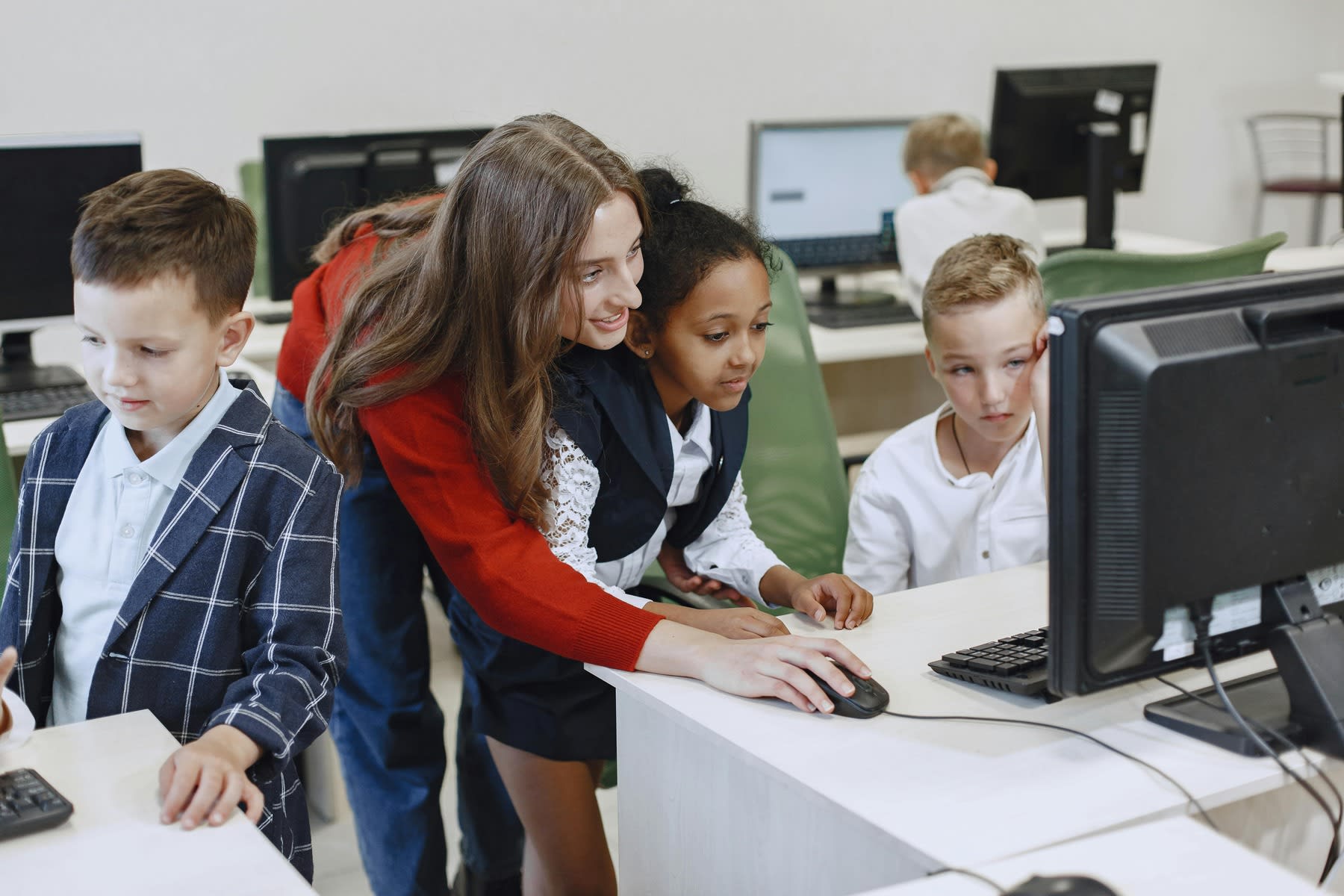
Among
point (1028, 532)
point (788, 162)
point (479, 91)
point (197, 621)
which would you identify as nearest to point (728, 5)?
point (479, 91)

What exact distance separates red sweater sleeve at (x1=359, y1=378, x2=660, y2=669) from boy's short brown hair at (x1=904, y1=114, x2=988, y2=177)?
2107 millimetres

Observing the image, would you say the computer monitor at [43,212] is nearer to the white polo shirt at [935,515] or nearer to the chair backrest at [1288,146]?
the white polo shirt at [935,515]

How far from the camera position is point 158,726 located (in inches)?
45.5

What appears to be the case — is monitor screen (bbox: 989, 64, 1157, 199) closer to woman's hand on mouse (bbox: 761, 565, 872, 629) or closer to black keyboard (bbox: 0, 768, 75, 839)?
woman's hand on mouse (bbox: 761, 565, 872, 629)

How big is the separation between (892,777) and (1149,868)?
0.22 meters

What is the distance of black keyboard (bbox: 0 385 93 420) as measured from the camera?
2.24 metres

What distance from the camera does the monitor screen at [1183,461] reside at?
982mm

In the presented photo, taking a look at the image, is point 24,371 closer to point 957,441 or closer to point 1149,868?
point 957,441

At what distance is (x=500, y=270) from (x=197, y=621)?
1.42ft

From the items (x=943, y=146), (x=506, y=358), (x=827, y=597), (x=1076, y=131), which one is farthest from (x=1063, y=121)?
(x=506, y=358)

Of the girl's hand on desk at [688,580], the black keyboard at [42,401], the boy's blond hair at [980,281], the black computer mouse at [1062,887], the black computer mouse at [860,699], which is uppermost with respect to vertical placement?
the boy's blond hair at [980,281]

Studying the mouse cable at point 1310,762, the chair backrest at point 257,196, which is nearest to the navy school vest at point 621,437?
the mouse cable at point 1310,762

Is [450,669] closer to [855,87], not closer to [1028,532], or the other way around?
[1028,532]

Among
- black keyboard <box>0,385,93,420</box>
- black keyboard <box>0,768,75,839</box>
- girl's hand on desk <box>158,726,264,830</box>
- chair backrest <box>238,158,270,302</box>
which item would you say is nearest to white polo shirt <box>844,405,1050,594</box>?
girl's hand on desk <box>158,726,264,830</box>
